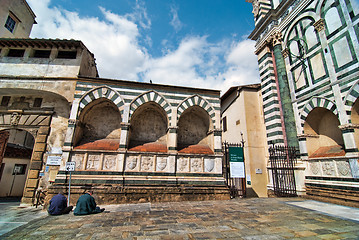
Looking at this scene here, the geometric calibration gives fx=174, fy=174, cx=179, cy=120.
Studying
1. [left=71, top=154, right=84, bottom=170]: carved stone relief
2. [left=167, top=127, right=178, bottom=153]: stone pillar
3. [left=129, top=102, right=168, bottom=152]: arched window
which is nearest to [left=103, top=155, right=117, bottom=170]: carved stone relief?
[left=71, top=154, right=84, bottom=170]: carved stone relief

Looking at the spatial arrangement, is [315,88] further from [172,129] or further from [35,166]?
[35,166]

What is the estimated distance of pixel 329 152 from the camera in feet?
28.5

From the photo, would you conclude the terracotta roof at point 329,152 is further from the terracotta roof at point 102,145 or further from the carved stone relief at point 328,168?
the terracotta roof at point 102,145

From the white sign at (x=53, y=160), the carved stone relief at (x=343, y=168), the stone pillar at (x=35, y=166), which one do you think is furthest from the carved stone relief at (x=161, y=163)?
the carved stone relief at (x=343, y=168)

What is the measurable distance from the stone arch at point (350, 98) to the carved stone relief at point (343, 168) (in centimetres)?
189

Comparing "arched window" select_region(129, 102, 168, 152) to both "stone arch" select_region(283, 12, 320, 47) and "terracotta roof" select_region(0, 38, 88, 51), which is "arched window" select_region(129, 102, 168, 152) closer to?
"terracotta roof" select_region(0, 38, 88, 51)

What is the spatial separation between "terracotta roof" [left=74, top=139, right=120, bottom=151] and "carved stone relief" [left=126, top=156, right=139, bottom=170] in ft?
3.02

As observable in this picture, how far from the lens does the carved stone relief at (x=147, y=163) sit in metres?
8.97

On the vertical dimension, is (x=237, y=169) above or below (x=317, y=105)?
below

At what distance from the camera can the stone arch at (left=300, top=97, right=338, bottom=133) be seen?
8336 millimetres

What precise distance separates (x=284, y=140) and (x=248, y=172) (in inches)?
121

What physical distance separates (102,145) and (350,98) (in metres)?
11.9

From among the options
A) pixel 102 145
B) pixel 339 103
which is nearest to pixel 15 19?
pixel 102 145

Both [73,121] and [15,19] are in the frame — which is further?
[15,19]
